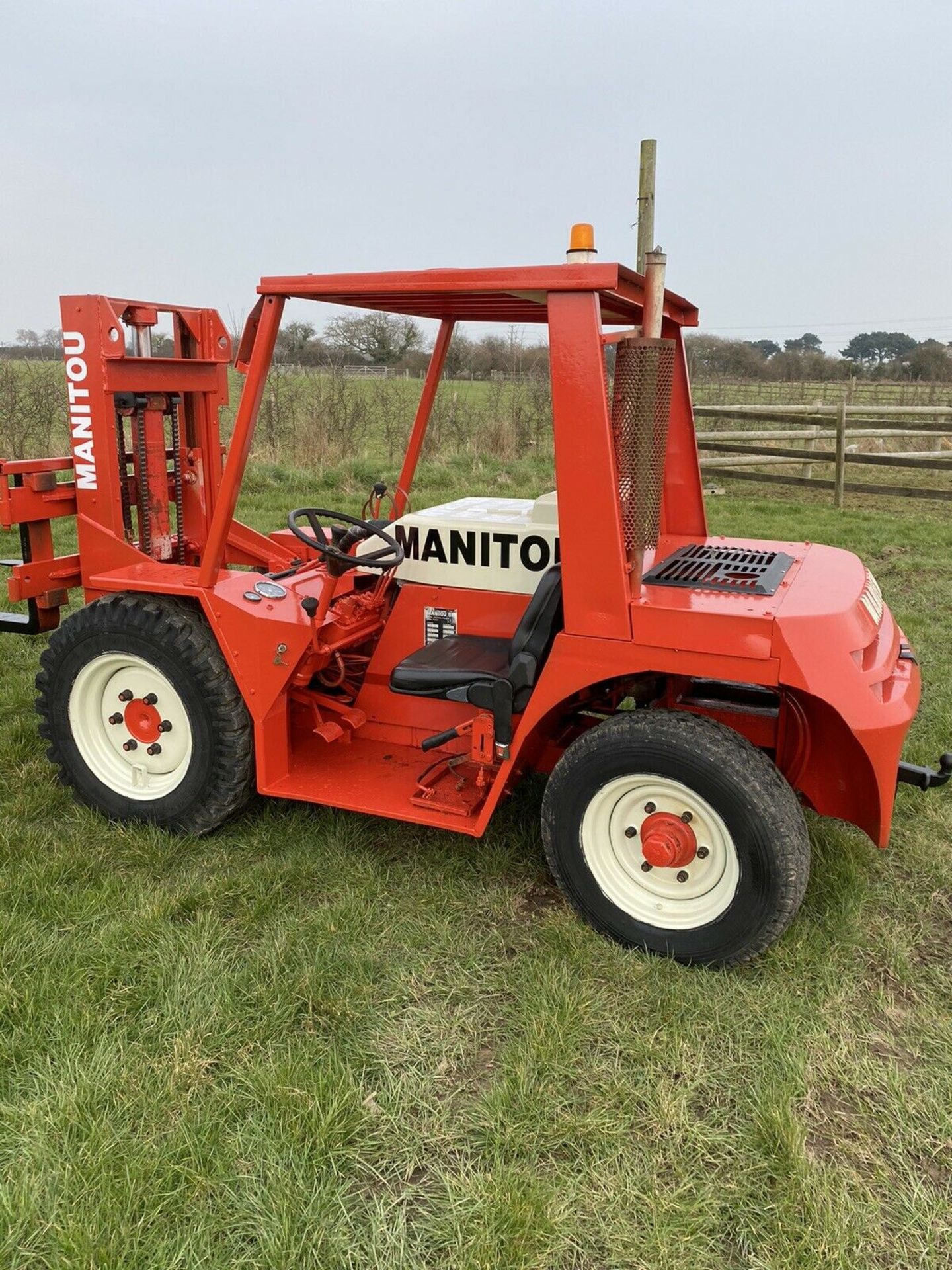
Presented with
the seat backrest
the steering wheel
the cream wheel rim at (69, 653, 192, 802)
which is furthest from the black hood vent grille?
the cream wheel rim at (69, 653, 192, 802)

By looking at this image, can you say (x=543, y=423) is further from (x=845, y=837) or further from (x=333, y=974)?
(x=333, y=974)

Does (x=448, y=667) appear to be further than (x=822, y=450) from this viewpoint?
No

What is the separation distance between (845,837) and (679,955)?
3.59 feet

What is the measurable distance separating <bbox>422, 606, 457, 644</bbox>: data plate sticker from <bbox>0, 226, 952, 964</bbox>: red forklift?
0.4 inches

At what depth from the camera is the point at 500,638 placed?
355cm

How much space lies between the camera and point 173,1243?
1957mm

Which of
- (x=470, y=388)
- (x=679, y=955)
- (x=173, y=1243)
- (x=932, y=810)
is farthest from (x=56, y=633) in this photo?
(x=470, y=388)

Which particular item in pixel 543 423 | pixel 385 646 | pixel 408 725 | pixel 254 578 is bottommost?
pixel 408 725

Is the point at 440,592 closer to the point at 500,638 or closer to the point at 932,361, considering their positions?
the point at 500,638

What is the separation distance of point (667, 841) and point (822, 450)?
34.8 feet

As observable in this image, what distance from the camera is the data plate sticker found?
362 centimetres

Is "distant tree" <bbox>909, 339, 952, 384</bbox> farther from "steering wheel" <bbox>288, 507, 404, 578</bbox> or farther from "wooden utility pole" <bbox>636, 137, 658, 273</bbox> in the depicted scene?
"steering wheel" <bbox>288, 507, 404, 578</bbox>

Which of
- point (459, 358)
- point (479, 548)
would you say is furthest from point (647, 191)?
point (479, 548)

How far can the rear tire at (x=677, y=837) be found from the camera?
2.66 meters
